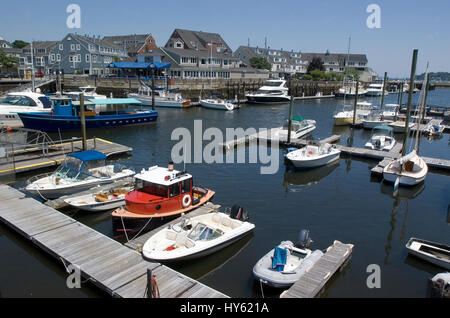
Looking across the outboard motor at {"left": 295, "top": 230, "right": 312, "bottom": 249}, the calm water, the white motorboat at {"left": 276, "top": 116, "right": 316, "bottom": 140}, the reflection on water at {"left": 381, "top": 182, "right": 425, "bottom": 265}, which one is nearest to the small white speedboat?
the reflection on water at {"left": 381, "top": 182, "right": 425, "bottom": 265}

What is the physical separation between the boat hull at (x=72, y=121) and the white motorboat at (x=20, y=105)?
8.84 feet

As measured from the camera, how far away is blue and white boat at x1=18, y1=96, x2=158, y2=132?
3497 centimetres

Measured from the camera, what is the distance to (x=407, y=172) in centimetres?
2202

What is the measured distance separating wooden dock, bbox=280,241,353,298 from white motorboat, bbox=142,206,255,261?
3.49 metres

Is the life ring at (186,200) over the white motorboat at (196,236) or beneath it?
over

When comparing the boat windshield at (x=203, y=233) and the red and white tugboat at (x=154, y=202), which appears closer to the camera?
the boat windshield at (x=203, y=233)

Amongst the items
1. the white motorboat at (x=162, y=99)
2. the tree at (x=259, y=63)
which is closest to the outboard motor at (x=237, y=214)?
the white motorboat at (x=162, y=99)

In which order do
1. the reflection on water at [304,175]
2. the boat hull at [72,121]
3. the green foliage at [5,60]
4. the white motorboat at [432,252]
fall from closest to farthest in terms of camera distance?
the white motorboat at [432,252]
the reflection on water at [304,175]
the boat hull at [72,121]
the green foliage at [5,60]

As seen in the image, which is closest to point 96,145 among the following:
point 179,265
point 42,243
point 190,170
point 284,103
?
point 190,170

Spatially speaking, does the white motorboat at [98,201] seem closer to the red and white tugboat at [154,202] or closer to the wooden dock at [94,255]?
the wooden dock at [94,255]

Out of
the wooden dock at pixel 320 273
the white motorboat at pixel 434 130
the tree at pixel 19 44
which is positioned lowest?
the wooden dock at pixel 320 273

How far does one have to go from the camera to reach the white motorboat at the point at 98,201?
16500 millimetres

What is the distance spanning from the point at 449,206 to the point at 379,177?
4.98 m
